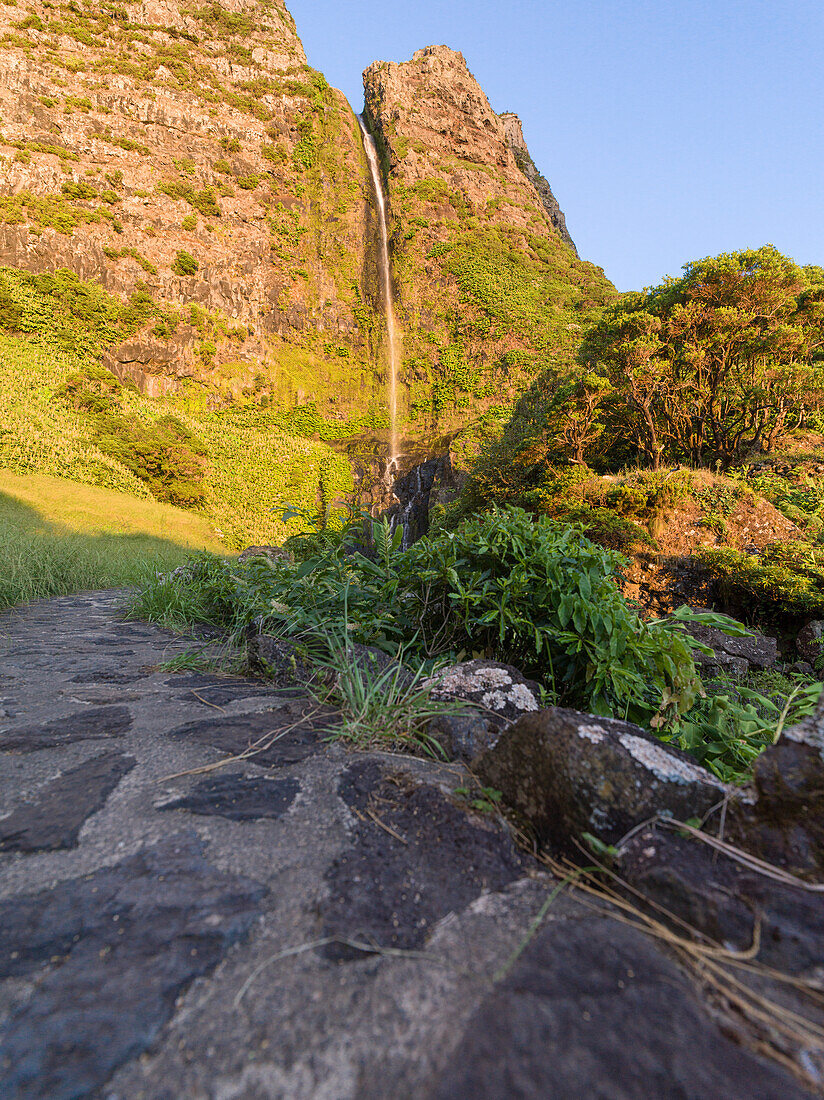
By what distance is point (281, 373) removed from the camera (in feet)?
73.3

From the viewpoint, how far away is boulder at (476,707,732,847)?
3.43 feet

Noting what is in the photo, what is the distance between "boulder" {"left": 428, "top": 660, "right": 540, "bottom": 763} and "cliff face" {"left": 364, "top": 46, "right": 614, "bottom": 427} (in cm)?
2193

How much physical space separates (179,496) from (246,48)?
1007 inches

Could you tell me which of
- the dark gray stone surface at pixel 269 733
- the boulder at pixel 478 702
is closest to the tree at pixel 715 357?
the boulder at pixel 478 702

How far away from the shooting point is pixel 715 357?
8.46 m

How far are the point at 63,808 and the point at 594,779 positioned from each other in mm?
1278

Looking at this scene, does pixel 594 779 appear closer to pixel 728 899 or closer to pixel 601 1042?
pixel 728 899

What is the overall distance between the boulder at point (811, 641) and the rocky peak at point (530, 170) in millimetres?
39642

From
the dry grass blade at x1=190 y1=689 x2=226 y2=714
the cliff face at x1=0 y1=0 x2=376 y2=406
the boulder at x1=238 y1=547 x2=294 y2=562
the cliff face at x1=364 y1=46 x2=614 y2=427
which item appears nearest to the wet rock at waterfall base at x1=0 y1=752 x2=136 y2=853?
the dry grass blade at x1=190 y1=689 x2=226 y2=714

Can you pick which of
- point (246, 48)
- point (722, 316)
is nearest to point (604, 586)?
point (722, 316)

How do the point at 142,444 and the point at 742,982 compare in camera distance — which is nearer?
the point at 742,982

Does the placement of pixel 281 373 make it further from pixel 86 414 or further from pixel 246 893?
pixel 246 893

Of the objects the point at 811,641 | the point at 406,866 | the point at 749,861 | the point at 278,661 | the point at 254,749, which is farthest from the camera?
the point at 811,641

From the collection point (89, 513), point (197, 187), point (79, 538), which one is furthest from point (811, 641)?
point (197, 187)
